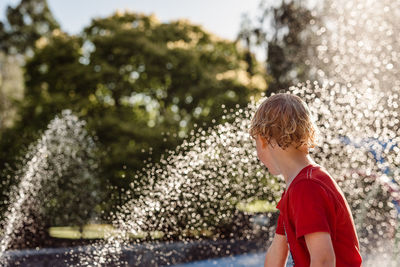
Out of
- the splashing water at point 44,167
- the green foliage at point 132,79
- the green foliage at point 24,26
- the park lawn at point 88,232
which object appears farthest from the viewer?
the green foliage at point 24,26

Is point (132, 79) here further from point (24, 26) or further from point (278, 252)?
point (24, 26)

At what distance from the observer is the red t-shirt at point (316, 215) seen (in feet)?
5.73

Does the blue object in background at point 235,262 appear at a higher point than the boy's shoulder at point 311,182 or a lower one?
higher

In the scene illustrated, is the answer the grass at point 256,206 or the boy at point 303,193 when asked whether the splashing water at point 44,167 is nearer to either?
the grass at point 256,206

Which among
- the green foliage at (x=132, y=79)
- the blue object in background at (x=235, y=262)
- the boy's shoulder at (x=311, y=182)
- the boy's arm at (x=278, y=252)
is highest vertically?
the green foliage at (x=132, y=79)

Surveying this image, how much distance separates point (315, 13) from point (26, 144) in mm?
9662

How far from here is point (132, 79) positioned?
46.2 ft

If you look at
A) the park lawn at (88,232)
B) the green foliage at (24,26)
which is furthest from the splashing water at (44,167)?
the green foliage at (24,26)

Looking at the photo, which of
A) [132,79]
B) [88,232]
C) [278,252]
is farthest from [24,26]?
[278,252]

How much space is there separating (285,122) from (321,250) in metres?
0.46

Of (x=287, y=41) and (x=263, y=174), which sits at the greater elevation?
(x=287, y=41)

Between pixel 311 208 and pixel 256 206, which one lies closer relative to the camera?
pixel 311 208

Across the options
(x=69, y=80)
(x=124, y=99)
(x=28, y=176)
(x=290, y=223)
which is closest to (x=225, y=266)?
(x=28, y=176)

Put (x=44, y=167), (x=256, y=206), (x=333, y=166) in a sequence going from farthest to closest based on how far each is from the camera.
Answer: (x=256, y=206)
(x=44, y=167)
(x=333, y=166)
